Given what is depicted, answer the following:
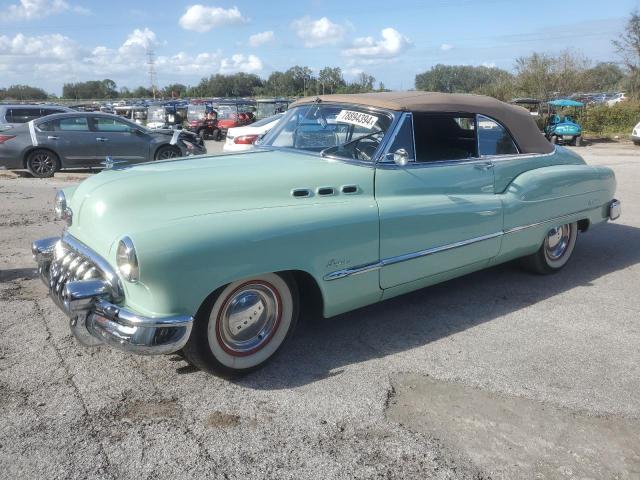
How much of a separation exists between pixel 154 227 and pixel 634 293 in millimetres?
4236

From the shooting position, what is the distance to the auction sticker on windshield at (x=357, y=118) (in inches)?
161

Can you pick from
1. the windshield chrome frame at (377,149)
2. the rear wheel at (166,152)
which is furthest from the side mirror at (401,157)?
the rear wheel at (166,152)

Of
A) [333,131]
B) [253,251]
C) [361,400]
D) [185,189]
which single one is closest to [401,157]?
[333,131]

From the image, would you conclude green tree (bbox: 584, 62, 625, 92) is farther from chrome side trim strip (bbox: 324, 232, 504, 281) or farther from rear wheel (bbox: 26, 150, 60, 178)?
chrome side trim strip (bbox: 324, 232, 504, 281)

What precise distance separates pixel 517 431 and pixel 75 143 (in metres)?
11.2

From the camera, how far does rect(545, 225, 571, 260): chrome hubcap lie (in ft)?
17.1

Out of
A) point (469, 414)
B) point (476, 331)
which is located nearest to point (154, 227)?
point (469, 414)

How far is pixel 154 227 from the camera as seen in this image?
290cm

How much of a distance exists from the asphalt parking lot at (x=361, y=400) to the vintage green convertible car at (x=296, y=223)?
13.2 inches

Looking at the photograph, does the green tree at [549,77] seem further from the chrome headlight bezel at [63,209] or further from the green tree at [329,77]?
the chrome headlight bezel at [63,209]

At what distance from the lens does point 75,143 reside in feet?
38.3

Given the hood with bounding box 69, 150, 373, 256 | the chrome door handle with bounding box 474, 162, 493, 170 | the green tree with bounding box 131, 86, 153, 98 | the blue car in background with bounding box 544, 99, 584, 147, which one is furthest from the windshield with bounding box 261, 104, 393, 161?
the green tree with bounding box 131, 86, 153, 98

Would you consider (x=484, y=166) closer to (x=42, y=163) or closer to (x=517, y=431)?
(x=517, y=431)

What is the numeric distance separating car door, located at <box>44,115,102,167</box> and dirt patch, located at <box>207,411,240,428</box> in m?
10.3
